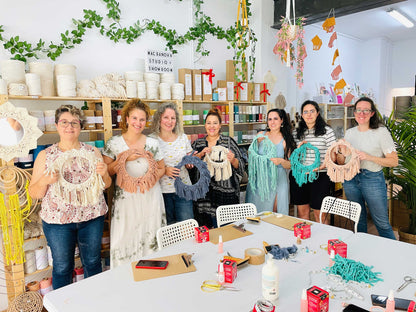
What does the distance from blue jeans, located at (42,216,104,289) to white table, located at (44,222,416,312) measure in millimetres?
796

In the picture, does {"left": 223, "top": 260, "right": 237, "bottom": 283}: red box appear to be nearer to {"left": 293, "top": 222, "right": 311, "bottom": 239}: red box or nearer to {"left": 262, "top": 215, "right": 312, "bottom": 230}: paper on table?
{"left": 293, "top": 222, "right": 311, "bottom": 239}: red box

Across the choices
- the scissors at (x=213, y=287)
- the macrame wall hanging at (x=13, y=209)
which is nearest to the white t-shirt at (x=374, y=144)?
the scissors at (x=213, y=287)

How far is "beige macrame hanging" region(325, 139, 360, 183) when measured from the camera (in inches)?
111

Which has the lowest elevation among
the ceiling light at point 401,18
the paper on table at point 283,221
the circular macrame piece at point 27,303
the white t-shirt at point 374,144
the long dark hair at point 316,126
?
the circular macrame piece at point 27,303

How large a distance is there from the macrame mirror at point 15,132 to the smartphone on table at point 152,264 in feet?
4.38

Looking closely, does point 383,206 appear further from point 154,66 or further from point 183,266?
point 154,66

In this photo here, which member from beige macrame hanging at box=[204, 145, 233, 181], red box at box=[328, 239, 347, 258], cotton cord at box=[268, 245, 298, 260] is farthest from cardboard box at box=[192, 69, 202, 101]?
red box at box=[328, 239, 347, 258]

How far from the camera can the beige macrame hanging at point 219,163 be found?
3109mm

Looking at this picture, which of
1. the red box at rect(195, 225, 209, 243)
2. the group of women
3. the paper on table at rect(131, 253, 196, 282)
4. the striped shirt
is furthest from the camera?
the striped shirt

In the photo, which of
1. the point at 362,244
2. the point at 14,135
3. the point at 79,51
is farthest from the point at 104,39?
the point at 362,244

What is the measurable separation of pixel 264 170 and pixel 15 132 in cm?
230

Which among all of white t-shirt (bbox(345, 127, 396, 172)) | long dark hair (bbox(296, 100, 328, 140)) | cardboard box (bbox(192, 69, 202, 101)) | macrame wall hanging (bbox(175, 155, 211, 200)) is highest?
cardboard box (bbox(192, 69, 202, 101))

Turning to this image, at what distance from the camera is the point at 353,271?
159 cm

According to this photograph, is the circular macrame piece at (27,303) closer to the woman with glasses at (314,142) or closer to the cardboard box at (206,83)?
the woman with glasses at (314,142)
